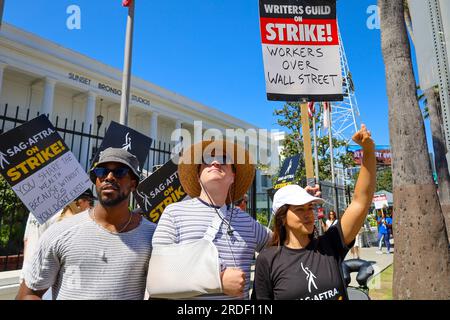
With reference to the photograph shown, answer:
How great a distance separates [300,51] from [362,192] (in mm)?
1837

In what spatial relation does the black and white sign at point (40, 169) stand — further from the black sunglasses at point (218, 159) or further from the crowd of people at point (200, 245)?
the black sunglasses at point (218, 159)

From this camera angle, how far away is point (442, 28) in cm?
207

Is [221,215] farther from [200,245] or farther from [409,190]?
→ [409,190]

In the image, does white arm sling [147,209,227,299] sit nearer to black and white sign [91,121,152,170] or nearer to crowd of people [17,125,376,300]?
crowd of people [17,125,376,300]

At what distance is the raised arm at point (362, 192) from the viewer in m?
2.06

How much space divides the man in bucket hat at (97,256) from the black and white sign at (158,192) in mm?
2620

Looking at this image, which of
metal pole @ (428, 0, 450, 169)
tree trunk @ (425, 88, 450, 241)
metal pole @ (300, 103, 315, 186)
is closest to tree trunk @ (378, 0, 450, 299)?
metal pole @ (300, 103, 315, 186)

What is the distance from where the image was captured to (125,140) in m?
4.54

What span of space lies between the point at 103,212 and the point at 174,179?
2.88m

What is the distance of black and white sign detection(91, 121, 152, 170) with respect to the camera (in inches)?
175

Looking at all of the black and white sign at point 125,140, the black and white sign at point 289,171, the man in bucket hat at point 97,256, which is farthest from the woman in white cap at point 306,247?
the black and white sign at point 289,171

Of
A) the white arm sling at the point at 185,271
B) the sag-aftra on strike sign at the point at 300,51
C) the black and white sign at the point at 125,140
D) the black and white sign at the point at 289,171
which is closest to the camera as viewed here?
the white arm sling at the point at 185,271
